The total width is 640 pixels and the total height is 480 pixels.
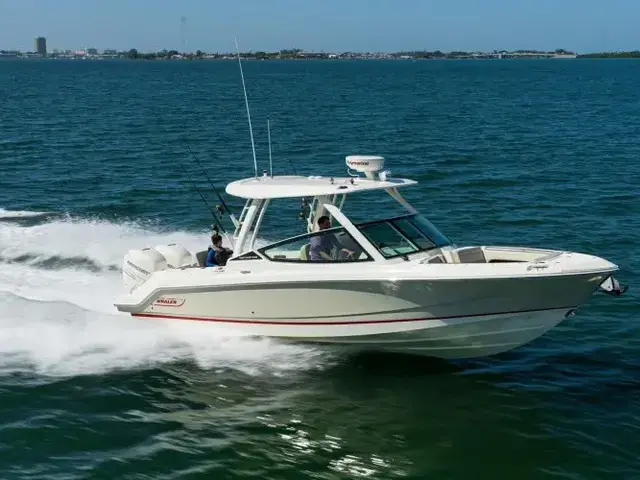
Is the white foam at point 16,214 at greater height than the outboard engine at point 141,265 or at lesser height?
lesser

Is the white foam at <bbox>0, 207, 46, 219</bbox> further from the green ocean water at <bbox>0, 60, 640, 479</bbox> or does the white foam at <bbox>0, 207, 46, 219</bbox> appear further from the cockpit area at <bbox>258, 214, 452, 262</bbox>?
the cockpit area at <bbox>258, 214, 452, 262</bbox>

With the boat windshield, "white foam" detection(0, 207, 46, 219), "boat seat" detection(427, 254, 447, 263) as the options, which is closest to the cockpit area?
the boat windshield

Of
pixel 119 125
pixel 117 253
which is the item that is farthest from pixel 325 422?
pixel 119 125

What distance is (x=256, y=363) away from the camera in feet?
39.3

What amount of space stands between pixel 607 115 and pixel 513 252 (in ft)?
135

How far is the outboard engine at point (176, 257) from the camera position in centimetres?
1302

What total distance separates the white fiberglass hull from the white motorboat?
0.01m

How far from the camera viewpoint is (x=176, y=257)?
13.1 meters

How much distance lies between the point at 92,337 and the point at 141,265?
128cm

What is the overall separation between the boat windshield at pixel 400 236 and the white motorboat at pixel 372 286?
16 millimetres

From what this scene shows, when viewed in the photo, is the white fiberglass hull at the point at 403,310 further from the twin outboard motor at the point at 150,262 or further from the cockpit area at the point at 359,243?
the twin outboard motor at the point at 150,262

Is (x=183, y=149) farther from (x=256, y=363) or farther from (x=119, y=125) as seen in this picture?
(x=256, y=363)

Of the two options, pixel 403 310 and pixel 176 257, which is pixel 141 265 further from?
pixel 403 310

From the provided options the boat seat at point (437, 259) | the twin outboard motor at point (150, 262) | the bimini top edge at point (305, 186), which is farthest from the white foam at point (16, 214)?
the boat seat at point (437, 259)
